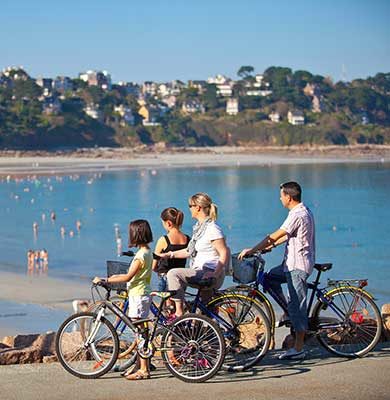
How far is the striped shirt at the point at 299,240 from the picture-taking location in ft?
21.7

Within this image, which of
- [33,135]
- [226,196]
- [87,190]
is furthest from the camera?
[33,135]

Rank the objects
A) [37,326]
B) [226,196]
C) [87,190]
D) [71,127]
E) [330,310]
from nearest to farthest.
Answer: [330,310], [37,326], [226,196], [87,190], [71,127]

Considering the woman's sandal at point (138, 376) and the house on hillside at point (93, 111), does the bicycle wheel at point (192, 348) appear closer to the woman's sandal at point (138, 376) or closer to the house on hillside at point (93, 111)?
the woman's sandal at point (138, 376)

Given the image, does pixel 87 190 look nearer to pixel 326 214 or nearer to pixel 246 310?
pixel 326 214

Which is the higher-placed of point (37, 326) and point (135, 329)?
point (135, 329)

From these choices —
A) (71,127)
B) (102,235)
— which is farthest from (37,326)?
(71,127)

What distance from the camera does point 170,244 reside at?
22.2ft

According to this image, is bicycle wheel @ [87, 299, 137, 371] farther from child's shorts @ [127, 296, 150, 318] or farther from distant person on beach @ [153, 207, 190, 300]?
distant person on beach @ [153, 207, 190, 300]

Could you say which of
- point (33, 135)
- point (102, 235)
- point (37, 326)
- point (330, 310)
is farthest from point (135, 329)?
point (33, 135)

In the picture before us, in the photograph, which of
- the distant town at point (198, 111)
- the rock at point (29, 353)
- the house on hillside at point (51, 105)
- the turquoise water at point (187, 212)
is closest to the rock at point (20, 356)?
the rock at point (29, 353)

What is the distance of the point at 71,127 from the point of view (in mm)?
126062

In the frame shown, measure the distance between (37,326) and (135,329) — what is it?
813 cm

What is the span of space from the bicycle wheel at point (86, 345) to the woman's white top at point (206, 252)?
0.80 metres

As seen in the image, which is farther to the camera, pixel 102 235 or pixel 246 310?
pixel 102 235
